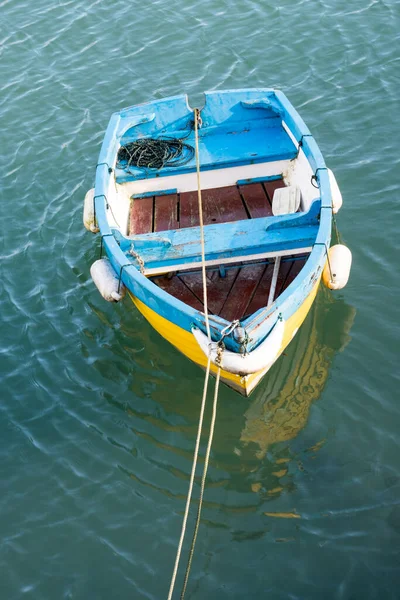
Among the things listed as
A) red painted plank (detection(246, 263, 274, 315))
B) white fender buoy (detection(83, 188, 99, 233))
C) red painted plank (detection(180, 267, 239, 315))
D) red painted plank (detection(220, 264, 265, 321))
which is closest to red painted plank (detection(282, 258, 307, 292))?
red painted plank (detection(246, 263, 274, 315))

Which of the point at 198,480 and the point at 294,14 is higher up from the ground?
the point at 294,14

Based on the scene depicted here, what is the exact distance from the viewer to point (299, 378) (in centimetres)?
824

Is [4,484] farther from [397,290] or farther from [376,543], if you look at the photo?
[397,290]

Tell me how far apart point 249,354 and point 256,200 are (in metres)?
3.65

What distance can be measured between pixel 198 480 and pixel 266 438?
93 cm

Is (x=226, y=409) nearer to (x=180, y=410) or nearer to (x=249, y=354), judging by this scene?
(x=180, y=410)

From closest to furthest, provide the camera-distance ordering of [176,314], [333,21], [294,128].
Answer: [176,314] < [294,128] < [333,21]

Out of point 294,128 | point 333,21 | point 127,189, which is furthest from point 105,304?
point 333,21

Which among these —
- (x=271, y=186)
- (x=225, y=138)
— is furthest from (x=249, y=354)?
(x=225, y=138)

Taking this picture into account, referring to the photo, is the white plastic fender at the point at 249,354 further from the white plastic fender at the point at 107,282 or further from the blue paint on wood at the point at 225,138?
the white plastic fender at the point at 107,282

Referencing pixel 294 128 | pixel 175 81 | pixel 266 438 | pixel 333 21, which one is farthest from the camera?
pixel 333 21

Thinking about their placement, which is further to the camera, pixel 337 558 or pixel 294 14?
pixel 294 14

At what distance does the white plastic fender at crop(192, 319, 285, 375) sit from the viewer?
647cm

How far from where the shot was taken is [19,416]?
8062 mm
